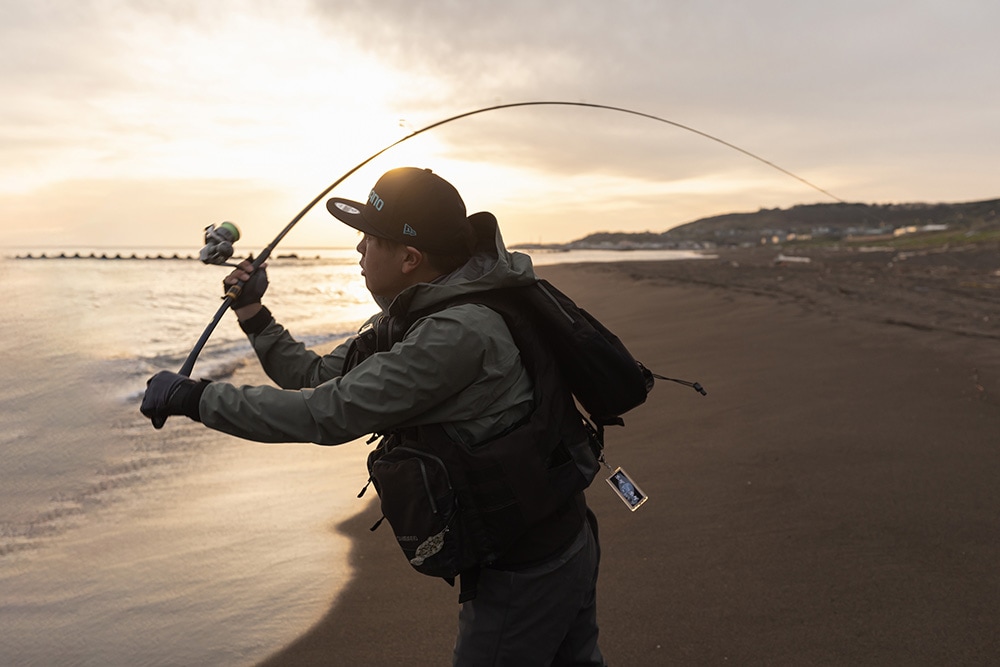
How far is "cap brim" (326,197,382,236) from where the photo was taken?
2229 millimetres

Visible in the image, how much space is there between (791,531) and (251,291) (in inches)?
130

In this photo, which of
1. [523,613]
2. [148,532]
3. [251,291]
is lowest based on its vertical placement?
[148,532]

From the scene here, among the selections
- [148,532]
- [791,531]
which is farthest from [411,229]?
[148,532]

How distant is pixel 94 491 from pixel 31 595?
1.71 meters

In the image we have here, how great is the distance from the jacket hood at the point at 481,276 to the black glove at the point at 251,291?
26.2 inches

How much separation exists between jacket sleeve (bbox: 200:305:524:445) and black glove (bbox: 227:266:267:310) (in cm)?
73

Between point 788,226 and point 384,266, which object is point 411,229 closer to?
point 384,266

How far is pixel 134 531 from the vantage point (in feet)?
15.1

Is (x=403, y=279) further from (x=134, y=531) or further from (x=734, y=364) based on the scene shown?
(x=734, y=364)

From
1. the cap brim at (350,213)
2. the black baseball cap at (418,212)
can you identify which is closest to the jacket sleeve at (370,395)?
the black baseball cap at (418,212)

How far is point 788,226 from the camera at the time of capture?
145000 mm

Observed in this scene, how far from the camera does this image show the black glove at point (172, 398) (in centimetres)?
188

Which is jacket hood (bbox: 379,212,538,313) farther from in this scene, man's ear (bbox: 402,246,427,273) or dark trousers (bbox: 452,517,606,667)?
dark trousers (bbox: 452,517,606,667)

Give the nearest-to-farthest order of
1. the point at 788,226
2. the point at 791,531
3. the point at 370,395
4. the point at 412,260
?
1. the point at 370,395
2. the point at 412,260
3. the point at 791,531
4. the point at 788,226
